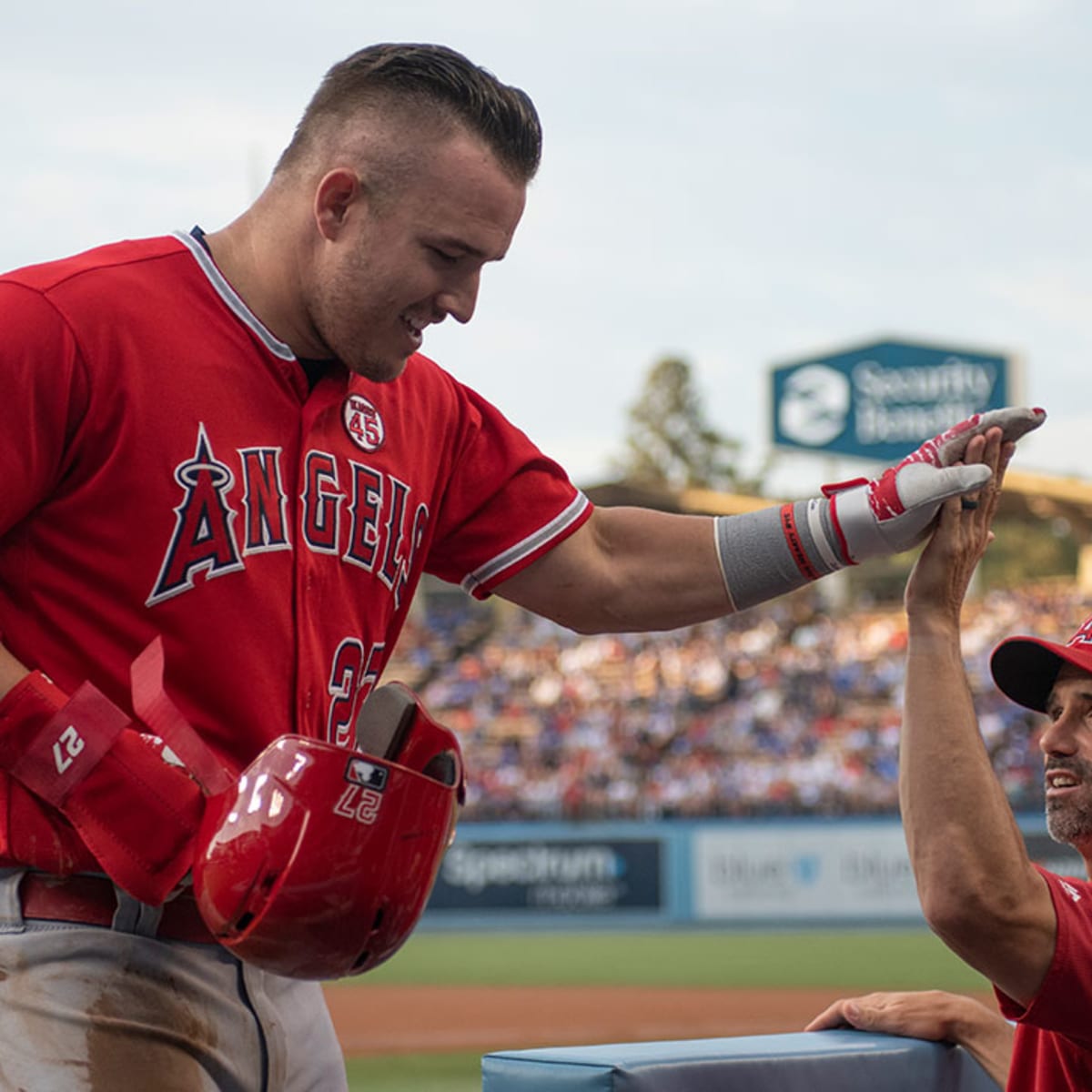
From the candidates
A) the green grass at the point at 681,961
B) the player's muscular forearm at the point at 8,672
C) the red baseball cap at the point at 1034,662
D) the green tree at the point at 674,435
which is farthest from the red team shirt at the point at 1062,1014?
the green tree at the point at 674,435

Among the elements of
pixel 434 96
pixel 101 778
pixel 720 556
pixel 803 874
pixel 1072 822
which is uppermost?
pixel 434 96

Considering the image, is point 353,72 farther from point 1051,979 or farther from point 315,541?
point 1051,979

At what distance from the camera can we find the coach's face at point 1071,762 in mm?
2904

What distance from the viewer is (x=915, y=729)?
9.03 feet

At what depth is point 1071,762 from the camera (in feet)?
9.60

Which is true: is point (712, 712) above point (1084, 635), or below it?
below

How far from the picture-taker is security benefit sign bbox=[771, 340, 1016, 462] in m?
29.4

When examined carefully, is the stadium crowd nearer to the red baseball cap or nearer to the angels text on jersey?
the red baseball cap

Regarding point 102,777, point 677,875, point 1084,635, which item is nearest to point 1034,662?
point 1084,635

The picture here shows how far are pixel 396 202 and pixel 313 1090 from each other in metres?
1.21

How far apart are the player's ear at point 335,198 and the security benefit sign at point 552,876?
17.0 metres

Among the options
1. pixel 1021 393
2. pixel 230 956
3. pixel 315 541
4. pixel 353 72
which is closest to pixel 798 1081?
pixel 230 956

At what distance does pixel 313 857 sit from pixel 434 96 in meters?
1.03

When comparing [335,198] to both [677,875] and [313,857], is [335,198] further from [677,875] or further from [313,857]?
[677,875]
